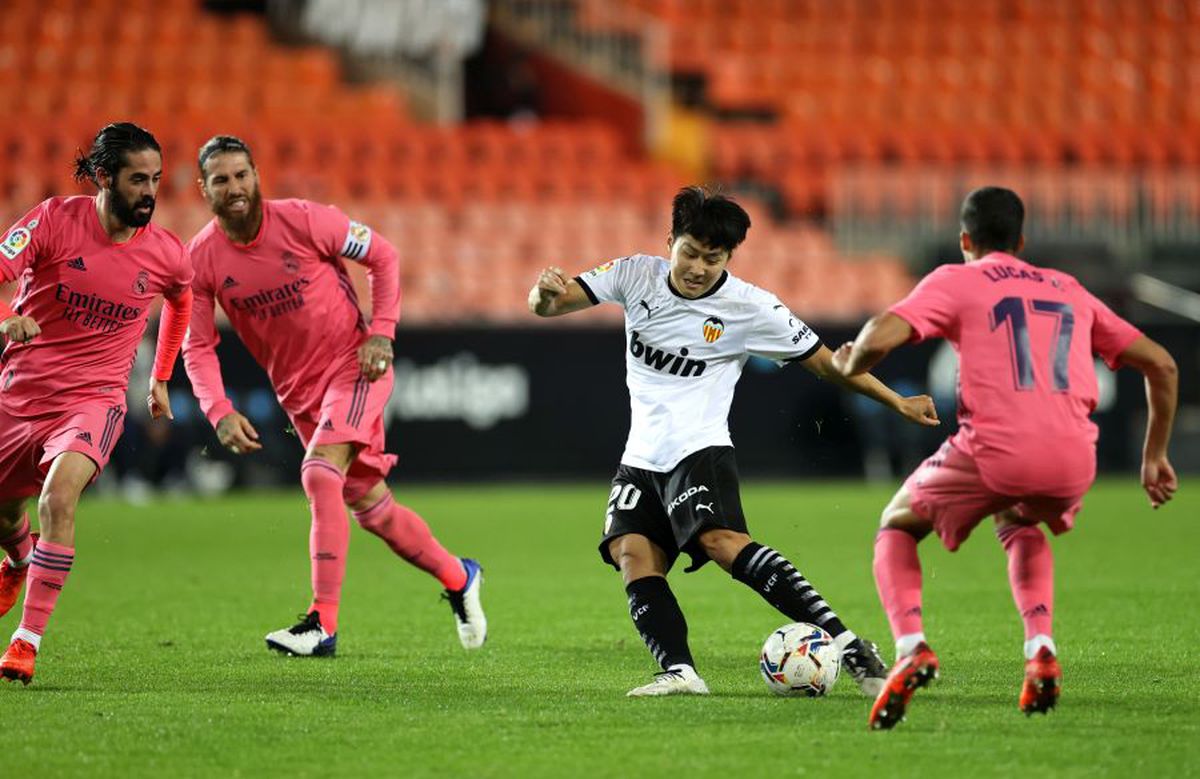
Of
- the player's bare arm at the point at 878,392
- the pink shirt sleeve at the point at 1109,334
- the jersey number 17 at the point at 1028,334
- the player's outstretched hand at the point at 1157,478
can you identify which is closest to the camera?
the jersey number 17 at the point at 1028,334

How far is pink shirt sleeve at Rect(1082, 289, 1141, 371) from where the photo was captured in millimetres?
5879

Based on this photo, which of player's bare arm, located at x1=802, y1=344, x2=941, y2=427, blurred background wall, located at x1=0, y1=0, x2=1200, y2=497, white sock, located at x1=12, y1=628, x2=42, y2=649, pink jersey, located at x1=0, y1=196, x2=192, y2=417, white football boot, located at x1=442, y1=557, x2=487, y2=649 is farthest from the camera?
blurred background wall, located at x1=0, y1=0, x2=1200, y2=497

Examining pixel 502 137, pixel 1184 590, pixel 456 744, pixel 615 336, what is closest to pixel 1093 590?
pixel 1184 590

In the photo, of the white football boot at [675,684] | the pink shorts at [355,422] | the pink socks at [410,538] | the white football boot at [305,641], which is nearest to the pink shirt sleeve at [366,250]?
the pink shorts at [355,422]

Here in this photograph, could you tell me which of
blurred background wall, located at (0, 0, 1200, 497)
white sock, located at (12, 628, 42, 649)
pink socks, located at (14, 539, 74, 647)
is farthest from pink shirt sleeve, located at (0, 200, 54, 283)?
blurred background wall, located at (0, 0, 1200, 497)

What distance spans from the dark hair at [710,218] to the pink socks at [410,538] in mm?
2351

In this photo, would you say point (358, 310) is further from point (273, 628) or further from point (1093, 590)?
point (1093, 590)

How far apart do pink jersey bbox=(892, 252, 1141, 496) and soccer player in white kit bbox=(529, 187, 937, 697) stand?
64 cm

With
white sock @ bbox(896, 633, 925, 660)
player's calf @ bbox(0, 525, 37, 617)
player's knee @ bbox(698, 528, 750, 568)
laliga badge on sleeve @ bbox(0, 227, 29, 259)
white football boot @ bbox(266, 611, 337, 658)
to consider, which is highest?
laliga badge on sleeve @ bbox(0, 227, 29, 259)

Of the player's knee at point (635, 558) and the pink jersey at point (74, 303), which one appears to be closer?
the player's knee at point (635, 558)

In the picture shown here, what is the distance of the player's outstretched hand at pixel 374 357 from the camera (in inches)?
304

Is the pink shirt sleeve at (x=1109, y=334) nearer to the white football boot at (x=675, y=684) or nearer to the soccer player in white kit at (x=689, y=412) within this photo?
the soccer player in white kit at (x=689, y=412)

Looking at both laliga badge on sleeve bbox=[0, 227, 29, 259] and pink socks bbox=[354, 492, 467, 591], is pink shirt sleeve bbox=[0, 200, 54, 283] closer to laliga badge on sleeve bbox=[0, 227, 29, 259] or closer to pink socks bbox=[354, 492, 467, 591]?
laliga badge on sleeve bbox=[0, 227, 29, 259]

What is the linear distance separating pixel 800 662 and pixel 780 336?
4.16ft
